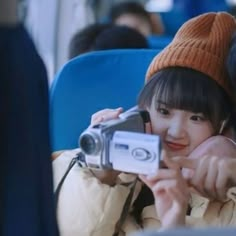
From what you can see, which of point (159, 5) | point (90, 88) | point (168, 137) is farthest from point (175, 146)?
point (159, 5)

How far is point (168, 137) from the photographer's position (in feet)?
3.52

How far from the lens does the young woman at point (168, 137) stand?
105cm

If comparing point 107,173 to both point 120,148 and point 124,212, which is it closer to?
point 124,212

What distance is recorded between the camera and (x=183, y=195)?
0.94 m

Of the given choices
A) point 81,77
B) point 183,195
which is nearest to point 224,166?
point 183,195

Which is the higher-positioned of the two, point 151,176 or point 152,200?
point 151,176

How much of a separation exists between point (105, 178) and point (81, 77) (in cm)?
51

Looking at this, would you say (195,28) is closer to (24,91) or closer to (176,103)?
(176,103)

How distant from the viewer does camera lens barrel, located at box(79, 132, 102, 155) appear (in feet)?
2.96

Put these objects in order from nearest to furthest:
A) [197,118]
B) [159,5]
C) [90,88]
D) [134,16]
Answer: [197,118] → [90,88] → [134,16] → [159,5]

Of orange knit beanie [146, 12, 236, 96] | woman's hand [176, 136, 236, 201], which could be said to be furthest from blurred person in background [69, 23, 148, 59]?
woman's hand [176, 136, 236, 201]

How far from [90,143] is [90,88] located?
632mm

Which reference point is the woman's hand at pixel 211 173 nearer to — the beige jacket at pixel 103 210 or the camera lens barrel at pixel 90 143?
the beige jacket at pixel 103 210

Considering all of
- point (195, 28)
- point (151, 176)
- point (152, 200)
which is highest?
point (195, 28)
